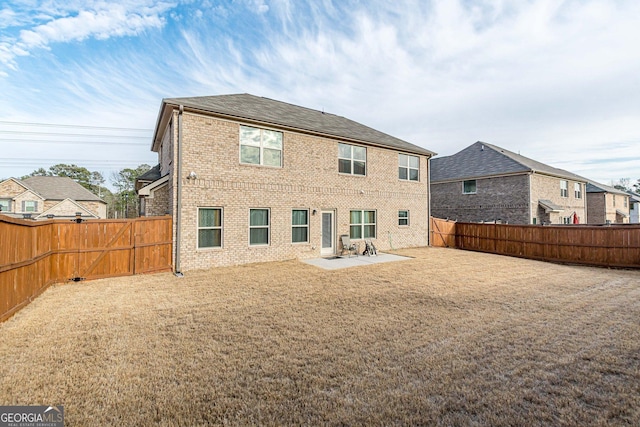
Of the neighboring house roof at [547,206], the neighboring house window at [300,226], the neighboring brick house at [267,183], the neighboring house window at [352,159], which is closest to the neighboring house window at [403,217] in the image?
the neighboring brick house at [267,183]

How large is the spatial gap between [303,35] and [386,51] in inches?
145

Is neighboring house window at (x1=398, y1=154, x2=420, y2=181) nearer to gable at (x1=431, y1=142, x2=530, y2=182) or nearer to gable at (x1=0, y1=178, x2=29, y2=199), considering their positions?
gable at (x1=431, y1=142, x2=530, y2=182)

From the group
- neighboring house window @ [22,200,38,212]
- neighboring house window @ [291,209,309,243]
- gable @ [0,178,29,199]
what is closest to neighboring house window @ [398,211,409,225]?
neighboring house window @ [291,209,309,243]

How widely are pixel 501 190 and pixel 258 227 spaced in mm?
19357

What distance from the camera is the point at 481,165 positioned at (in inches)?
904

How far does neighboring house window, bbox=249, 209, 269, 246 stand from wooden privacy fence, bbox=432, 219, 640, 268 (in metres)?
12.4

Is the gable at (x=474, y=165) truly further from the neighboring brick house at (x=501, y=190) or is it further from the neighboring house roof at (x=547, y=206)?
the neighboring house roof at (x=547, y=206)

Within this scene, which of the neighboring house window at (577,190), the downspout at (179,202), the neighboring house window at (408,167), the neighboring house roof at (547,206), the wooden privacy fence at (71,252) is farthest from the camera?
the neighboring house window at (577,190)

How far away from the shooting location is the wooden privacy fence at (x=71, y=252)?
17.0ft

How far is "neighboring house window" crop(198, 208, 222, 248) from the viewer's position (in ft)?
32.7

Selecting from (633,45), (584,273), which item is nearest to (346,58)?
(633,45)

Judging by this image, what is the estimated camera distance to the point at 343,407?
2652mm

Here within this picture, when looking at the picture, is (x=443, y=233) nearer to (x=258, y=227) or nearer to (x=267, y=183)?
(x=267, y=183)

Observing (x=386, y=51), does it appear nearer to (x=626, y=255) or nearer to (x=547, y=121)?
(x=626, y=255)
